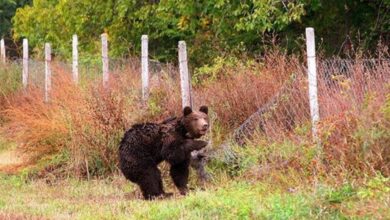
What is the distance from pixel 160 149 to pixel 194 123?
62 cm

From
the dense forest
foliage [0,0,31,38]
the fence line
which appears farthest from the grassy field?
foliage [0,0,31,38]

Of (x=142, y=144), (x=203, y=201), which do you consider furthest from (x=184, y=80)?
(x=203, y=201)

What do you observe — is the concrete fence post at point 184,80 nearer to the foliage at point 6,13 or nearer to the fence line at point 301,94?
the fence line at point 301,94

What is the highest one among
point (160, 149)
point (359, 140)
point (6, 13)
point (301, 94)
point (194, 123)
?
point (6, 13)

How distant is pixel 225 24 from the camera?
68.7 feet

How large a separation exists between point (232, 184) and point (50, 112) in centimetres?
540

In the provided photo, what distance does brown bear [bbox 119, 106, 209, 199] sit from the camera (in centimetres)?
1091

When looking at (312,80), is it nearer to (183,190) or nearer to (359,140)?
(183,190)

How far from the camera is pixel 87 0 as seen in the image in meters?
26.7

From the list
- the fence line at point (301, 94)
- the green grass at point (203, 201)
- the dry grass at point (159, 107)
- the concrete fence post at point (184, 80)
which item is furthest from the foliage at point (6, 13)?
the fence line at point (301, 94)

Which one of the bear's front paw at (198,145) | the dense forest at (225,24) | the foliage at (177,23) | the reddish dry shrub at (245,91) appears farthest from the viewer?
the dense forest at (225,24)

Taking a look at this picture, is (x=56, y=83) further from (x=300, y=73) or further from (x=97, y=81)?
(x=300, y=73)

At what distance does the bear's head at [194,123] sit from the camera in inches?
431

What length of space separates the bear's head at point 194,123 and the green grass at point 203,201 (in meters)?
0.79
